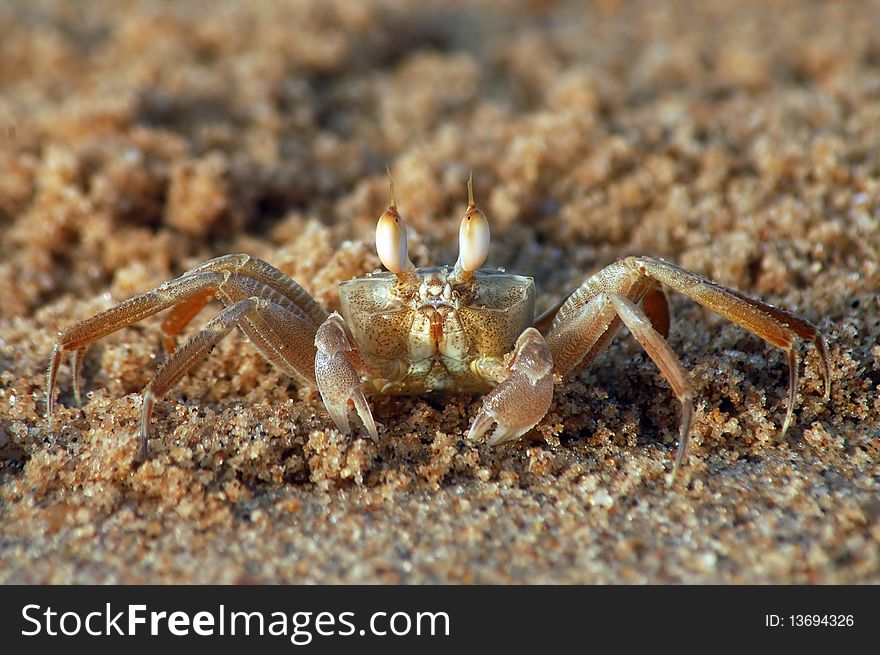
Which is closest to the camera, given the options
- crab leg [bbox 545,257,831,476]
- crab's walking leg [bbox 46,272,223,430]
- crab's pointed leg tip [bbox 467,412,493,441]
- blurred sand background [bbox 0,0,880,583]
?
blurred sand background [bbox 0,0,880,583]

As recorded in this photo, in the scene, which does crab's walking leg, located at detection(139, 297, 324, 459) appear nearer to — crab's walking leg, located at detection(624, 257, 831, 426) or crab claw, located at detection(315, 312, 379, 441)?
crab claw, located at detection(315, 312, 379, 441)

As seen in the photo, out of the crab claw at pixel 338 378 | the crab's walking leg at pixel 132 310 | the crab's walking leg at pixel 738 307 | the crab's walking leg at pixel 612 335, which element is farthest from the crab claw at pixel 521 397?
the crab's walking leg at pixel 132 310

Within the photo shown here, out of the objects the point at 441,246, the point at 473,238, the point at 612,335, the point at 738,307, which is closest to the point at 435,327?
the point at 473,238

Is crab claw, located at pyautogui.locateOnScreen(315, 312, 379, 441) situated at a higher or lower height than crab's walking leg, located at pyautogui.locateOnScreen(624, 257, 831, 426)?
lower

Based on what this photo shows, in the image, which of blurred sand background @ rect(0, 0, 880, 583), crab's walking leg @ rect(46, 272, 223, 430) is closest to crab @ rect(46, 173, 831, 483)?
crab's walking leg @ rect(46, 272, 223, 430)

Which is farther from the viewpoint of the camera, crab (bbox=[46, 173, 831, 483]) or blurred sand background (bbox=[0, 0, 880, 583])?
→ crab (bbox=[46, 173, 831, 483])

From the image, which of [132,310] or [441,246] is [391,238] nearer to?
[132,310]

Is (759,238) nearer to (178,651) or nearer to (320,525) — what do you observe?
(320,525)
